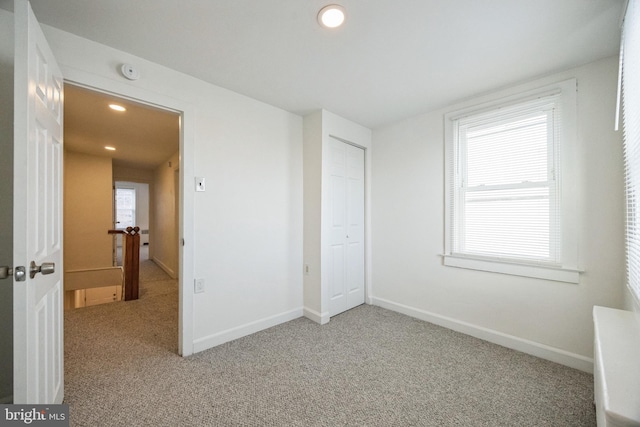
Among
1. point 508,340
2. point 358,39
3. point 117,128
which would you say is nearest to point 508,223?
point 508,340

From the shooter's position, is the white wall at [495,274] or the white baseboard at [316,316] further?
the white baseboard at [316,316]

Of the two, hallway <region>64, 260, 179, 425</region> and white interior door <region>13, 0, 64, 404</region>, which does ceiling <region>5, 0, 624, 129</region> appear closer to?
white interior door <region>13, 0, 64, 404</region>

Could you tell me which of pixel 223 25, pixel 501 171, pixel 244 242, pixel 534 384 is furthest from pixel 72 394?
pixel 501 171

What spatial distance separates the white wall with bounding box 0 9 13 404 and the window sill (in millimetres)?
3513

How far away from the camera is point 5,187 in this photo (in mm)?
1477

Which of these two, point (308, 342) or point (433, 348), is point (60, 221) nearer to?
point (308, 342)

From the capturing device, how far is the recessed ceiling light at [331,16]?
1468 mm

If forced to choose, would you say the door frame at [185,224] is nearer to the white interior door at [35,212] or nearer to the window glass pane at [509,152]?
the white interior door at [35,212]

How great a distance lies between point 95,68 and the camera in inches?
70.5

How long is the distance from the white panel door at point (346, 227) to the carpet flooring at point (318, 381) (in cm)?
58

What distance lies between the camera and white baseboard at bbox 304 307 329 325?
2.81 m

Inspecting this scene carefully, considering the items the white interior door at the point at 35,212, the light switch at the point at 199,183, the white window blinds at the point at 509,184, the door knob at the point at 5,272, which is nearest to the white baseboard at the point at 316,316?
the white window blinds at the point at 509,184

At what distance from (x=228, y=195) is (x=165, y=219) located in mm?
4015

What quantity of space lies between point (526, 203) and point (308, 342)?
95.2 inches
